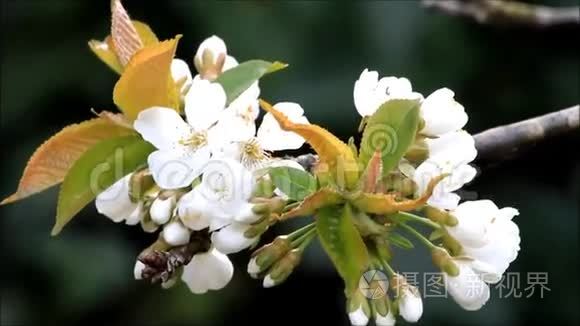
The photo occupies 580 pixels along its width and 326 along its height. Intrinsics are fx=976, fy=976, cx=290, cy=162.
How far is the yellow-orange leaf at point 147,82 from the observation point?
2.57 feet

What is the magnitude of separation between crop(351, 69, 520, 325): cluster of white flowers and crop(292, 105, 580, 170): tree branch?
0.66 feet

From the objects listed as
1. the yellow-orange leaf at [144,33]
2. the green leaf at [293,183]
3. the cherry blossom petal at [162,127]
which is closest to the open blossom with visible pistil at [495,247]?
the green leaf at [293,183]

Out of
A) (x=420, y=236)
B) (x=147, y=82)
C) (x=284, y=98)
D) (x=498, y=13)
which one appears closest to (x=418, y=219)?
(x=420, y=236)

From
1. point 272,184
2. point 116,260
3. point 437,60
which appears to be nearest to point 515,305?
point 437,60

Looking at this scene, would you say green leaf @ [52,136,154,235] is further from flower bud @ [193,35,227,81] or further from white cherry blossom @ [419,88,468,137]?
white cherry blossom @ [419,88,468,137]

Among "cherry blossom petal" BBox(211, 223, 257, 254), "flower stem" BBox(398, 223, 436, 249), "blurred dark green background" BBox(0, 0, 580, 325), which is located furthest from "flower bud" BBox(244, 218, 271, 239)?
"blurred dark green background" BBox(0, 0, 580, 325)

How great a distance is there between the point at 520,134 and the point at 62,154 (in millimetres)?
466

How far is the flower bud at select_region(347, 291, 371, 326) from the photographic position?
740 millimetres

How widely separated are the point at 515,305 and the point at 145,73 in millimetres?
1257

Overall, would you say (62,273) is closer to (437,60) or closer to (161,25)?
(161,25)

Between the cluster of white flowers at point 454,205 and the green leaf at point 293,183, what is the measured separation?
77mm

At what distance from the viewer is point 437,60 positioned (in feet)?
6.45

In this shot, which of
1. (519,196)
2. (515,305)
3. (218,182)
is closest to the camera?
(218,182)

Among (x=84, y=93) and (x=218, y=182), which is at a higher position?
(x=218, y=182)
